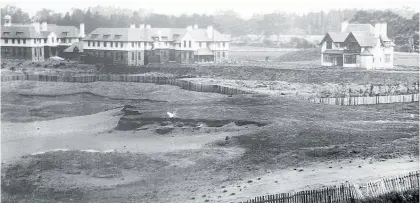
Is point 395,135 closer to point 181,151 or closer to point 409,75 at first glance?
point 181,151

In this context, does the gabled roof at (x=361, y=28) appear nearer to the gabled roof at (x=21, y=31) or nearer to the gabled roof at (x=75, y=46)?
the gabled roof at (x=75, y=46)

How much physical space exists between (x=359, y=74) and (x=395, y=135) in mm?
32229

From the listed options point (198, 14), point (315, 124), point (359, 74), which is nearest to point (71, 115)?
point (315, 124)

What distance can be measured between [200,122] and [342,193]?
22.4m

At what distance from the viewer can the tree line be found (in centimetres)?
10396

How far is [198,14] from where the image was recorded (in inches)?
5645

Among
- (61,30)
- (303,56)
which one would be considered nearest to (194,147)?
(303,56)

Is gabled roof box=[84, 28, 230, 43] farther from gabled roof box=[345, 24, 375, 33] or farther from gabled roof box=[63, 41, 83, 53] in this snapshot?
gabled roof box=[345, 24, 375, 33]

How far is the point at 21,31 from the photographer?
306 ft

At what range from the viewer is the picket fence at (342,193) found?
1962 centimetres

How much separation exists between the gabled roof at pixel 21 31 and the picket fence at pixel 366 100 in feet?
204

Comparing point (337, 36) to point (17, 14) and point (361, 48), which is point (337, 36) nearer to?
point (361, 48)

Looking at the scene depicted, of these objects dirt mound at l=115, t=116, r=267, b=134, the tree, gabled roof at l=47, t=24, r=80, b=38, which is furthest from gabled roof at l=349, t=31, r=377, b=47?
the tree

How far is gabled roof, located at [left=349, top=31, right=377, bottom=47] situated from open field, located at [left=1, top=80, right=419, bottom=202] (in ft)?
81.5
